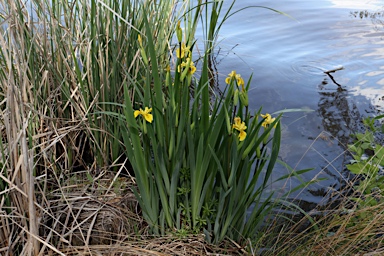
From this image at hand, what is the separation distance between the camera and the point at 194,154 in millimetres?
1858

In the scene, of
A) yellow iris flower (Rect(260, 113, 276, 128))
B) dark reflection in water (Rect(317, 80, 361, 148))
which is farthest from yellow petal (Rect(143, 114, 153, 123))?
dark reflection in water (Rect(317, 80, 361, 148))

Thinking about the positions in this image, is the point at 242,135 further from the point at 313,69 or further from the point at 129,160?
the point at 313,69

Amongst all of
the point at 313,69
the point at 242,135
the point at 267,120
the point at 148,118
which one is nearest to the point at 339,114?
the point at 313,69

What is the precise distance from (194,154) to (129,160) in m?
0.34

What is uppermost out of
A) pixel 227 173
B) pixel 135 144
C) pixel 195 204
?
pixel 135 144

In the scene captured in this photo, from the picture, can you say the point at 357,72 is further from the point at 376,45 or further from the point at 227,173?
the point at 227,173

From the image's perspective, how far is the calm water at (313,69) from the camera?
2.89 m

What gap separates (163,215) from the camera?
6.35 feet

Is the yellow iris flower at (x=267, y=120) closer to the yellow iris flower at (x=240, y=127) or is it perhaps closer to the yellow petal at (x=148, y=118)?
the yellow iris flower at (x=240, y=127)

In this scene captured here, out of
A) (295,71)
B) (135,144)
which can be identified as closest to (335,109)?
(295,71)

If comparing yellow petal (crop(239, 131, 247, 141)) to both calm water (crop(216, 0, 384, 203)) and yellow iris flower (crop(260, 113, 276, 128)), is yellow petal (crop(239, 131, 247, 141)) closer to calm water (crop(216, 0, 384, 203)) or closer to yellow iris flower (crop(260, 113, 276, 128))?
yellow iris flower (crop(260, 113, 276, 128))

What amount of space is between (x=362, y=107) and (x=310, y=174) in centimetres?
88

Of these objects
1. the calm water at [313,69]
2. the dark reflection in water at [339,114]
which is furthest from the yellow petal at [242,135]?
the dark reflection in water at [339,114]

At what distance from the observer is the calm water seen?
2895 millimetres
